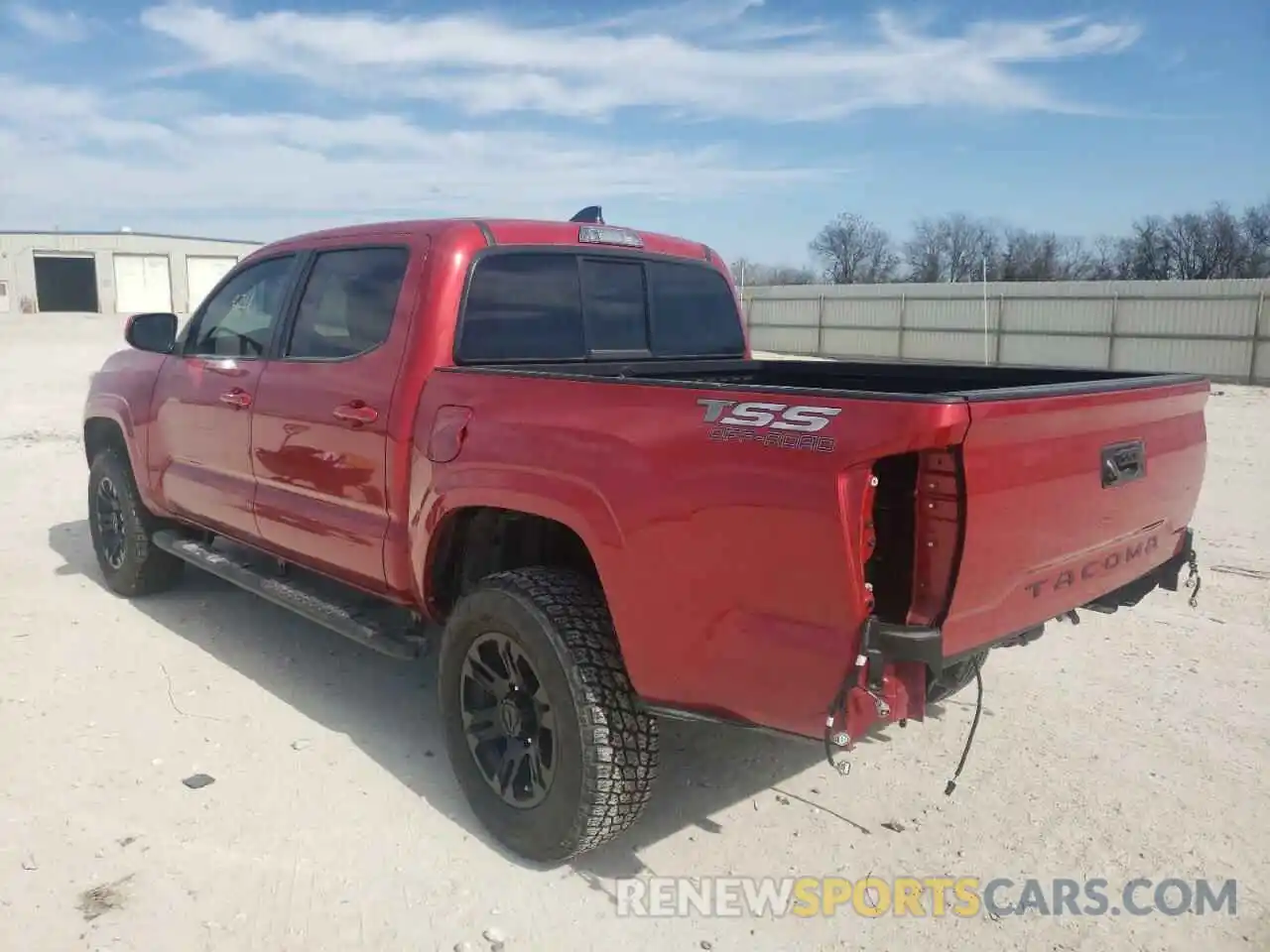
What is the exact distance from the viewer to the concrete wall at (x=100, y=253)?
48.8 m

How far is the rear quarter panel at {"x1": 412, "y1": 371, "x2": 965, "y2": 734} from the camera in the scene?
241 centimetres

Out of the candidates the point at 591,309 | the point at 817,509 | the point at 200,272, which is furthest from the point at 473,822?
the point at 200,272

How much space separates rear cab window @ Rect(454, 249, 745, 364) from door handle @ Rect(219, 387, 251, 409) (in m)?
1.34

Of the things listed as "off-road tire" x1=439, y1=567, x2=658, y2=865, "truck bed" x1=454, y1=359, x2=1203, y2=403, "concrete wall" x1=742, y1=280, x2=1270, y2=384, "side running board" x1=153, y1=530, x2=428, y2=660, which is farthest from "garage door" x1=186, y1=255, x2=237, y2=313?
"off-road tire" x1=439, y1=567, x2=658, y2=865

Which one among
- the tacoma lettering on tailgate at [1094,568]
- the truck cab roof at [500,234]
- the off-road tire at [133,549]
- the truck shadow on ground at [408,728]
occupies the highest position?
the truck cab roof at [500,234]

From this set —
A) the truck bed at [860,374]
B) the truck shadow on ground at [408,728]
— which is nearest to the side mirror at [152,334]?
the truck shadow on ground at [408,728]

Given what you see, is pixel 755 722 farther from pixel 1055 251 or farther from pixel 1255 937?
pixel 1055 251

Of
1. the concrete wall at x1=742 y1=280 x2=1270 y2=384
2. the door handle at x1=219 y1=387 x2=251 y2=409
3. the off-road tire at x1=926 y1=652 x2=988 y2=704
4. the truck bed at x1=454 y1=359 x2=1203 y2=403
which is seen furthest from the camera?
the concrete wall at x1=742 y1=280 x2=1270 y2=384

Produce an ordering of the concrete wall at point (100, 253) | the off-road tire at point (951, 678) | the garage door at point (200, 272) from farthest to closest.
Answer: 1. the garage door at point (200, 272)
2. the concrete wall at point (100, 253)
3. the off-road tire at point (951, 678)

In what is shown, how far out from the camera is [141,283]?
167 ft

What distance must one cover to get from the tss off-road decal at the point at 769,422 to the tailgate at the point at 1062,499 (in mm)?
343

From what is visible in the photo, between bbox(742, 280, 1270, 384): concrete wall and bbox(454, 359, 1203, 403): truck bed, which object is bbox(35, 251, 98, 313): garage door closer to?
bbox(742, 280, 1270, 384): concrete wall

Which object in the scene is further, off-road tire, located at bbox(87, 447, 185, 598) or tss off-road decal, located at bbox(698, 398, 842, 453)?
off-road tire, located at bbox(87, 447, 185, 598)

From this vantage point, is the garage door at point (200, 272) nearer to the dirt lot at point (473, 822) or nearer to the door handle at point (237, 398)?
the dirt lot at point (473, 822)
